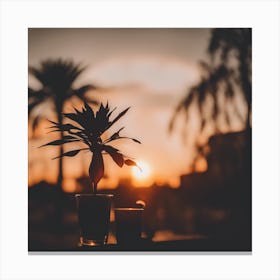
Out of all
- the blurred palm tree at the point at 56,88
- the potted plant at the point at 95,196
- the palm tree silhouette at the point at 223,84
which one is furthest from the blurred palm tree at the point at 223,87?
the blurred palm tree at the point at 56,88

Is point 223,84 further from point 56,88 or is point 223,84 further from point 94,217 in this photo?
point 94,217

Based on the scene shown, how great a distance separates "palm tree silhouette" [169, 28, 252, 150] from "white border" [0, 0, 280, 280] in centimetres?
8

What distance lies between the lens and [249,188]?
297cm

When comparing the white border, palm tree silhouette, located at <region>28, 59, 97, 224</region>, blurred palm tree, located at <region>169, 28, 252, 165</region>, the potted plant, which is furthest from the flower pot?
blurred palm tree, located at <region>169, 28, 252, 165</region>

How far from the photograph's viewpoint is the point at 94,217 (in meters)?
2.63

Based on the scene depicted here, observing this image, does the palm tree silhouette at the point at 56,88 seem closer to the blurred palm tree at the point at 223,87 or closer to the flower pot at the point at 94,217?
the flower pot at the point at 94,217

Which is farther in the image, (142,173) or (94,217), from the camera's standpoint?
(142,173)

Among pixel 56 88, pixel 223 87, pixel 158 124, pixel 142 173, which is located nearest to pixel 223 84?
pixel 223 87

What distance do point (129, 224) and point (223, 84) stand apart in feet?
3.57

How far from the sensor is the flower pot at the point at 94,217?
2621 mm
